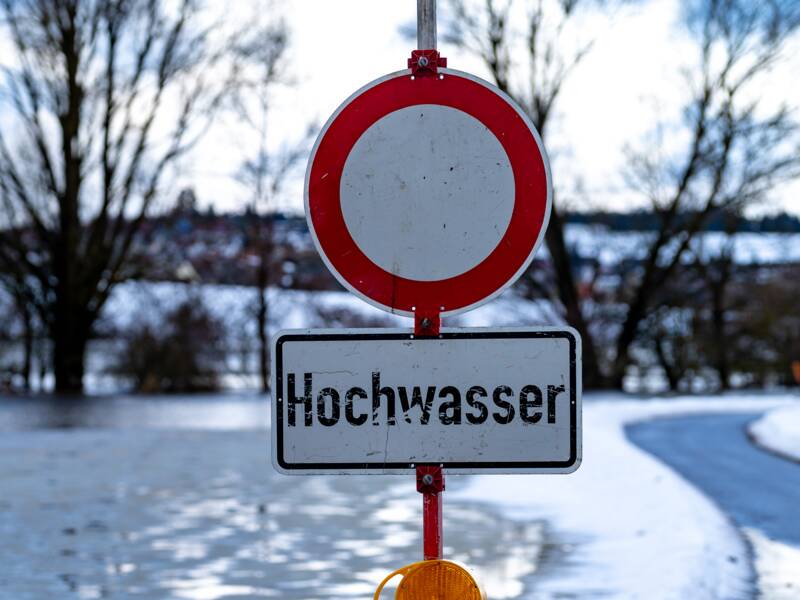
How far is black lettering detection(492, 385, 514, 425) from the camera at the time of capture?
3338 mm

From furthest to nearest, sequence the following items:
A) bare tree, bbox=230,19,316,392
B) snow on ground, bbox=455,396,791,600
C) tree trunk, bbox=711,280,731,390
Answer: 1. tree trunk, bbox=711,280,731,390
2. bare tree, bbox=230,19,316,392
3. snow on ground, bbox=455,396,791,600

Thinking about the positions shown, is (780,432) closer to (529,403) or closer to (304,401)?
(529,403)

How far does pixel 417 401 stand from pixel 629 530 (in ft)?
18.3

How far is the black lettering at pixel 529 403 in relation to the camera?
11.0 ft

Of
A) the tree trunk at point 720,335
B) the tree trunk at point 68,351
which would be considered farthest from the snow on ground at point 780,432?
the tree trunk at point 720,335

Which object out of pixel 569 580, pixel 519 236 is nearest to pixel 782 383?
pixel 569 580

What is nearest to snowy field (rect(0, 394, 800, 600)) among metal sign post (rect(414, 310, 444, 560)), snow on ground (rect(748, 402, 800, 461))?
snow on ground (rect(748, 402, 800, 461))

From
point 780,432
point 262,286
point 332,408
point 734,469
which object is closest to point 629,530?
point 734,469

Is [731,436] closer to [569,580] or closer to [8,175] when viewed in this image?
[569,580]

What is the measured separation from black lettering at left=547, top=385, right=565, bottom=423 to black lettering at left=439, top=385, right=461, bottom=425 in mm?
217

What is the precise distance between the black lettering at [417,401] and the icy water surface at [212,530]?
3362 millimetres

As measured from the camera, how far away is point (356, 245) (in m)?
3.50

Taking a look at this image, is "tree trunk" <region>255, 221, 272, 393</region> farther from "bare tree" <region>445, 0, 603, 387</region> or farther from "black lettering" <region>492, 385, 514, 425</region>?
"black lettering" <region>492, 385, 514, 425</region>

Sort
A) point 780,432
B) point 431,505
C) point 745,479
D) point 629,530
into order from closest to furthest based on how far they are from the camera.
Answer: point 431,505 → point 629,530 → point 745,479 → point 780,432
